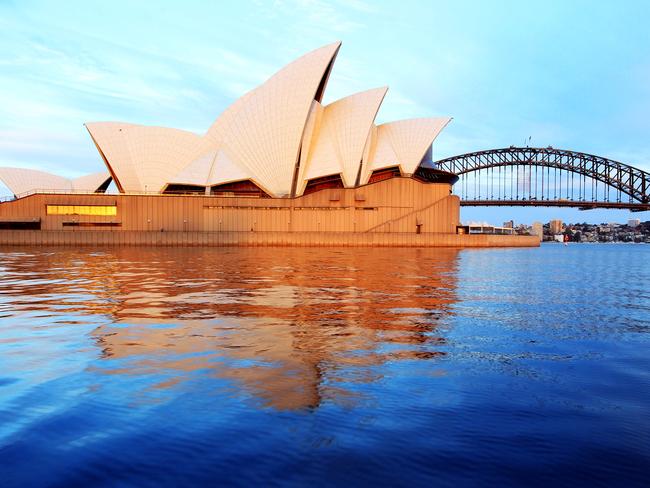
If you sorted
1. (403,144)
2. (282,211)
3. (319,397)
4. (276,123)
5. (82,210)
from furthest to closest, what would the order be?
1. (403,144)
2. (282,211)
3. (276,123)
4. (82,210)
5. (319,397)

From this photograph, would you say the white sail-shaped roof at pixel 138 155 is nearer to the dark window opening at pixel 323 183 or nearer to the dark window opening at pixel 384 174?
the dark window opening at pixel 323 183

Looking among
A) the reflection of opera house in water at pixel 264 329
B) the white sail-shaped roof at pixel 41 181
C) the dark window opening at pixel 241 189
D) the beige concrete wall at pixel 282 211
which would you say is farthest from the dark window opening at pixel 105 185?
the reflection of opera house in water at pixel 264 329

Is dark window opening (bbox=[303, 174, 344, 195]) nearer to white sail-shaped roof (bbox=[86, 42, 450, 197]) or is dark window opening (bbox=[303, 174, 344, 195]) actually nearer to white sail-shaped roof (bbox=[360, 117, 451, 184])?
white sail-shaped roof (bbox=[86, 42, 450, 197])

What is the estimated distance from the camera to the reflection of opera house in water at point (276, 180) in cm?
5756

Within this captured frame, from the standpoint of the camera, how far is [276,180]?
200ft

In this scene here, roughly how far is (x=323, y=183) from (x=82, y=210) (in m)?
29.7

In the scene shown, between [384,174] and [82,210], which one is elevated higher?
[384,174]

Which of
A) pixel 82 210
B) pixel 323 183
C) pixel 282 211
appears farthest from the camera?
pixel 323 183

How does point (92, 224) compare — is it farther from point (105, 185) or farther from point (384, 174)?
point (384, 174)

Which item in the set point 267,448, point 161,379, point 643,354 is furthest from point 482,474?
point 643,354

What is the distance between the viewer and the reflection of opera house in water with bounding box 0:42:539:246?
57562 mm

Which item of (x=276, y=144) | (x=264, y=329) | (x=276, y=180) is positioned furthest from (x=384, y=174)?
(x=264, y=329)

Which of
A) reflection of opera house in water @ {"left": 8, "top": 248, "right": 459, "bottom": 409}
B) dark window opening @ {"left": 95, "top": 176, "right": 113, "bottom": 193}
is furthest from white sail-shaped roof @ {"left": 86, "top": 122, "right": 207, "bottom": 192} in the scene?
reflection of opera house in water @ {"left": 8, "top": 248, "right": 459, "bottom": 409}

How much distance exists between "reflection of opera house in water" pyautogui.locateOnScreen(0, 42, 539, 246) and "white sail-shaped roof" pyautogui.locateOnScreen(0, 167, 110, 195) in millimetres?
185
